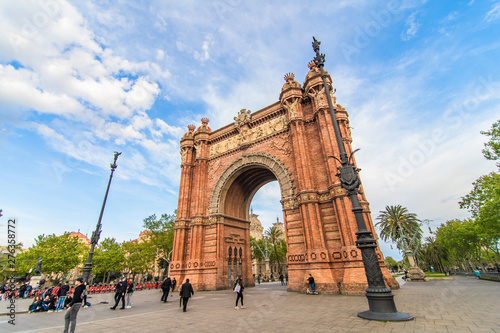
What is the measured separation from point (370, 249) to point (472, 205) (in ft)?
88.8

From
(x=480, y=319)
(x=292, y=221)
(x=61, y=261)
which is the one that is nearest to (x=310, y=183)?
(x=292, y=221)

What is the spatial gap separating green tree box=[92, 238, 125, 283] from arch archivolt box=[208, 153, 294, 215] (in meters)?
33.6

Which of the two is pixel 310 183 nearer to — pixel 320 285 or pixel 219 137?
pixel 320 285

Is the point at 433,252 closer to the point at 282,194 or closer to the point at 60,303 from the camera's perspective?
the point at 282,194

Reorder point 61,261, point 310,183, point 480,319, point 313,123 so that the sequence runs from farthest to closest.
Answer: point 61,261 → point 313,123 → point 310,183 → point 480,319

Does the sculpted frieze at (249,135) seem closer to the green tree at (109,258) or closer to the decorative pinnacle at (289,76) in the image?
the decorative pinnacle at (289,76)

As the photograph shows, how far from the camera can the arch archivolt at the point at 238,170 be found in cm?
1989

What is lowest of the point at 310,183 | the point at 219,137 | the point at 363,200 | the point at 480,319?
the point at 480,319

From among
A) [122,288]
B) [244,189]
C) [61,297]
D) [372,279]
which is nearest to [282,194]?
[244,189]

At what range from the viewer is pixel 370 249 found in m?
6.90

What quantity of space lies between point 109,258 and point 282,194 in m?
42.4

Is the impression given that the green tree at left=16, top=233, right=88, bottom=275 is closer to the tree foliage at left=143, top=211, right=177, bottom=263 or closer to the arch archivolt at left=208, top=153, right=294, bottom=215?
the tree foliage at left=143, top=211, right=177, bottom=263

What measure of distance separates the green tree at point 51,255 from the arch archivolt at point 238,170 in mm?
33196

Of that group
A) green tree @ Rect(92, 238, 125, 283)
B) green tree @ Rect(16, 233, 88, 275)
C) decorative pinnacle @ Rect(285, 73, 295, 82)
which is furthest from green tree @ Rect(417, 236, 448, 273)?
green tree @ Rect(16, 233, 88, 275)
